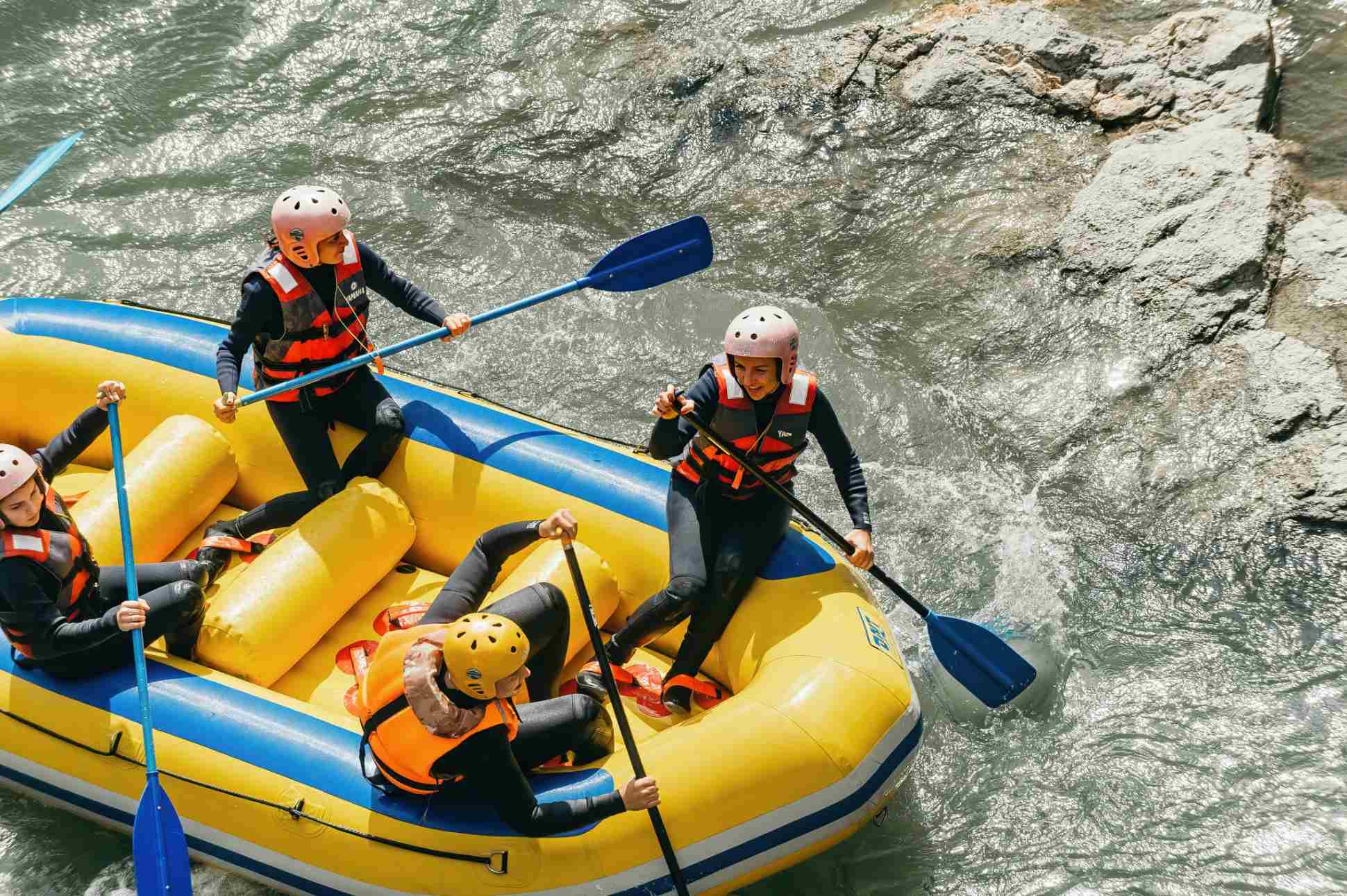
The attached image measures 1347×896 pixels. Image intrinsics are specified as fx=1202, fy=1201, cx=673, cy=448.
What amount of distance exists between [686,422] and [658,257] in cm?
115

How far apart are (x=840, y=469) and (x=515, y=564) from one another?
128 cm

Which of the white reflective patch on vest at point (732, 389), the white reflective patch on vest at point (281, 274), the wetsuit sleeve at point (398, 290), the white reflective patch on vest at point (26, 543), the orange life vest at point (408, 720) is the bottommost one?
the orange life vest at point (408, 720)

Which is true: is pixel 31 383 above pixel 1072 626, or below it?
above

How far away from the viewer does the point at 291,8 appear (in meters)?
8.62

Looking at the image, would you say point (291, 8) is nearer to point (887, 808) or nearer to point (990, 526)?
point (990, 526)

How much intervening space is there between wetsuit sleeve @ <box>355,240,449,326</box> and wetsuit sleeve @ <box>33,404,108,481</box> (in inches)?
42.0

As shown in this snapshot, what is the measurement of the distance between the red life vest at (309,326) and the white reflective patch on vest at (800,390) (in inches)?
65.4

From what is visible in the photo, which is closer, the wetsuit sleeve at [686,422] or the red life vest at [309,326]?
the wetsuit sleeve at [686,422]

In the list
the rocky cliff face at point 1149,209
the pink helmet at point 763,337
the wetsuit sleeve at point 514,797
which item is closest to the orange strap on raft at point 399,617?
the wetsuit sleeve at point 514,797

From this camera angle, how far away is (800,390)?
401cm

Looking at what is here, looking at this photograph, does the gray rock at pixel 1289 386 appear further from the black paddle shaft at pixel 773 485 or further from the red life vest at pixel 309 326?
the red life vest at pixel 309 326

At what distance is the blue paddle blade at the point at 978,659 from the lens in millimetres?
4301

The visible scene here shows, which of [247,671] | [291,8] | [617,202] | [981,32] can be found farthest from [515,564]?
[291,8]

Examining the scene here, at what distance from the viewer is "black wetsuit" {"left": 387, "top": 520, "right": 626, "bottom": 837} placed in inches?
130
